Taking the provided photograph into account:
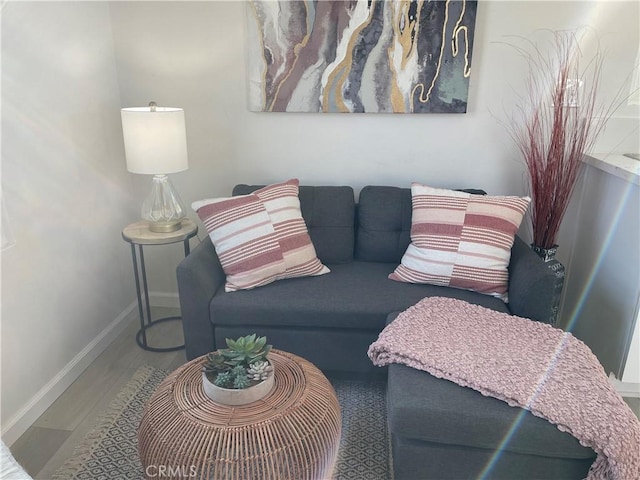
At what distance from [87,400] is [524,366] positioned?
178cm

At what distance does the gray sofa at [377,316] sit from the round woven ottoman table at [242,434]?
0.84 feet

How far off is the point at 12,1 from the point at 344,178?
1.65 metres

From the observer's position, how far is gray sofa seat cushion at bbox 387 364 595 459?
1.38 metres

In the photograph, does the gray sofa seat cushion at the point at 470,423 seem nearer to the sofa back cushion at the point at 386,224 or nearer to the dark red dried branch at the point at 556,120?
the sofa back cushion at the point at 386,224

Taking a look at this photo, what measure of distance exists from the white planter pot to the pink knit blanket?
1.58ft

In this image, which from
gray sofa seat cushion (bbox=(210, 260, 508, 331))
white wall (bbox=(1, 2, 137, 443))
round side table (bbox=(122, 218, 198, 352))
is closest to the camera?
white wall (bbox=(1, 2, 137, 443))

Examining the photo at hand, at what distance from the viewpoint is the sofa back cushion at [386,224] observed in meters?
2.41

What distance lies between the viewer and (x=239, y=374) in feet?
4.63

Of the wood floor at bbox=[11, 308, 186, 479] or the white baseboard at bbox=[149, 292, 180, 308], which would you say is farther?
the white baseboard at bbox=[149, 292, 180, 308]

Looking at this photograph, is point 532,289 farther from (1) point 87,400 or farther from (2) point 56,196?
(2) point 56,196

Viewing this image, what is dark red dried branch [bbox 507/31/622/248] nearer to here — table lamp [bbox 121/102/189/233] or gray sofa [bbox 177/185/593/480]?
gray sofa [bbox 177/185/593/480]

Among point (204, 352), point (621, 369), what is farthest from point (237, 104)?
point (621, 369)

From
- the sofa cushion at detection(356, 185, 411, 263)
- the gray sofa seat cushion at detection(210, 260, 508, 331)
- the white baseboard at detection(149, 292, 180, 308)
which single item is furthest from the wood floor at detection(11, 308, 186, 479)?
the sofa cushion at detection(356, 185, 411, 263)

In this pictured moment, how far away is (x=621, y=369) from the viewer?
2053 millimetres
